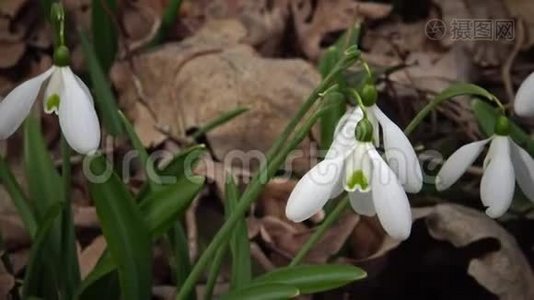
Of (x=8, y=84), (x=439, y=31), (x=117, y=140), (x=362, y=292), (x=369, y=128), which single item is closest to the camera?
(x=369, y=128)

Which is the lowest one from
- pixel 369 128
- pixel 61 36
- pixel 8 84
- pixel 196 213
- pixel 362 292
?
pixel 362 292

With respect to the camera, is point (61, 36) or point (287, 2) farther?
point (287, 2)

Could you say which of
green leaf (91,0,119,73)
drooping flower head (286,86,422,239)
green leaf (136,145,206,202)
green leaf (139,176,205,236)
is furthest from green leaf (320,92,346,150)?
green leaf (91,0,119,73)

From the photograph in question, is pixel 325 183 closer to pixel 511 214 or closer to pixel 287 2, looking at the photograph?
pixel 511 214

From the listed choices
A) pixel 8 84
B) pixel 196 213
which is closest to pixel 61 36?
pixel 196 213

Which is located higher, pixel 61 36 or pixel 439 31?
pixel 61 36

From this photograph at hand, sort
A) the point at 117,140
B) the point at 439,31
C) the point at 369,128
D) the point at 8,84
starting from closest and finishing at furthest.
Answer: the point at 369,128, the point at 117,140, the point at 8,84, the point at 439,31
